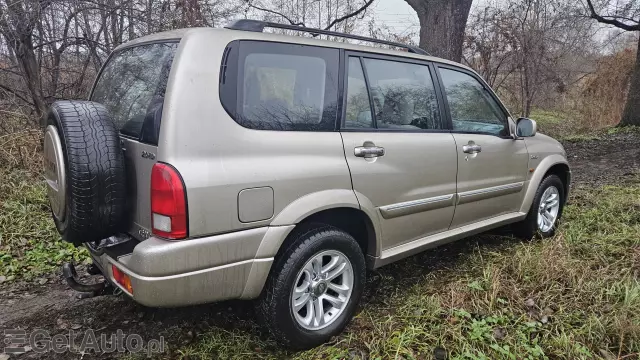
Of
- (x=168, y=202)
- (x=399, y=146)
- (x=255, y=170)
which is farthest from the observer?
(x=399, y=146)

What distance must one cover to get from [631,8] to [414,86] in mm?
13651

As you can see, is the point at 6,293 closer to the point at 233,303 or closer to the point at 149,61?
the point at 233,303

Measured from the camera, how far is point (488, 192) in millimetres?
3525

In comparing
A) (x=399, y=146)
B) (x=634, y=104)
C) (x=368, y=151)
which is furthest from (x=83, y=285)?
(x=634, y=104)

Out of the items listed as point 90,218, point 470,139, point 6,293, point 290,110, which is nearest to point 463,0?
point 470,139

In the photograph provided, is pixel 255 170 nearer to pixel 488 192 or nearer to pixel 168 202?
pixel 168 202

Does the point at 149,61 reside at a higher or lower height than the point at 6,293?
higher

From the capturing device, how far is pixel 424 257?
12.7 feet

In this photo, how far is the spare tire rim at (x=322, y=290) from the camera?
97.3 inches

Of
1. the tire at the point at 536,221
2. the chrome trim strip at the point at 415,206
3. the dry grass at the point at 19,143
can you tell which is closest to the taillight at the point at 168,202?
the chrome trim strip at the point at 415,206

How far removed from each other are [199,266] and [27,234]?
10.2 feet

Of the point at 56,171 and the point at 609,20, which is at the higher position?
the point at 609,20

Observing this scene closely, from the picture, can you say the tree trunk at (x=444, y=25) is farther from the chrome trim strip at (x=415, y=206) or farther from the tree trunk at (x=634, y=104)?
the tree trunk at (x=634, y=104)

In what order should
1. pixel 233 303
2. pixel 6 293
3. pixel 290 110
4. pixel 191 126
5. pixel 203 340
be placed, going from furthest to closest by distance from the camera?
pixel 6 293
pixel 233 303
pixel 203 340
pixel 290 110
pixel 191 126
